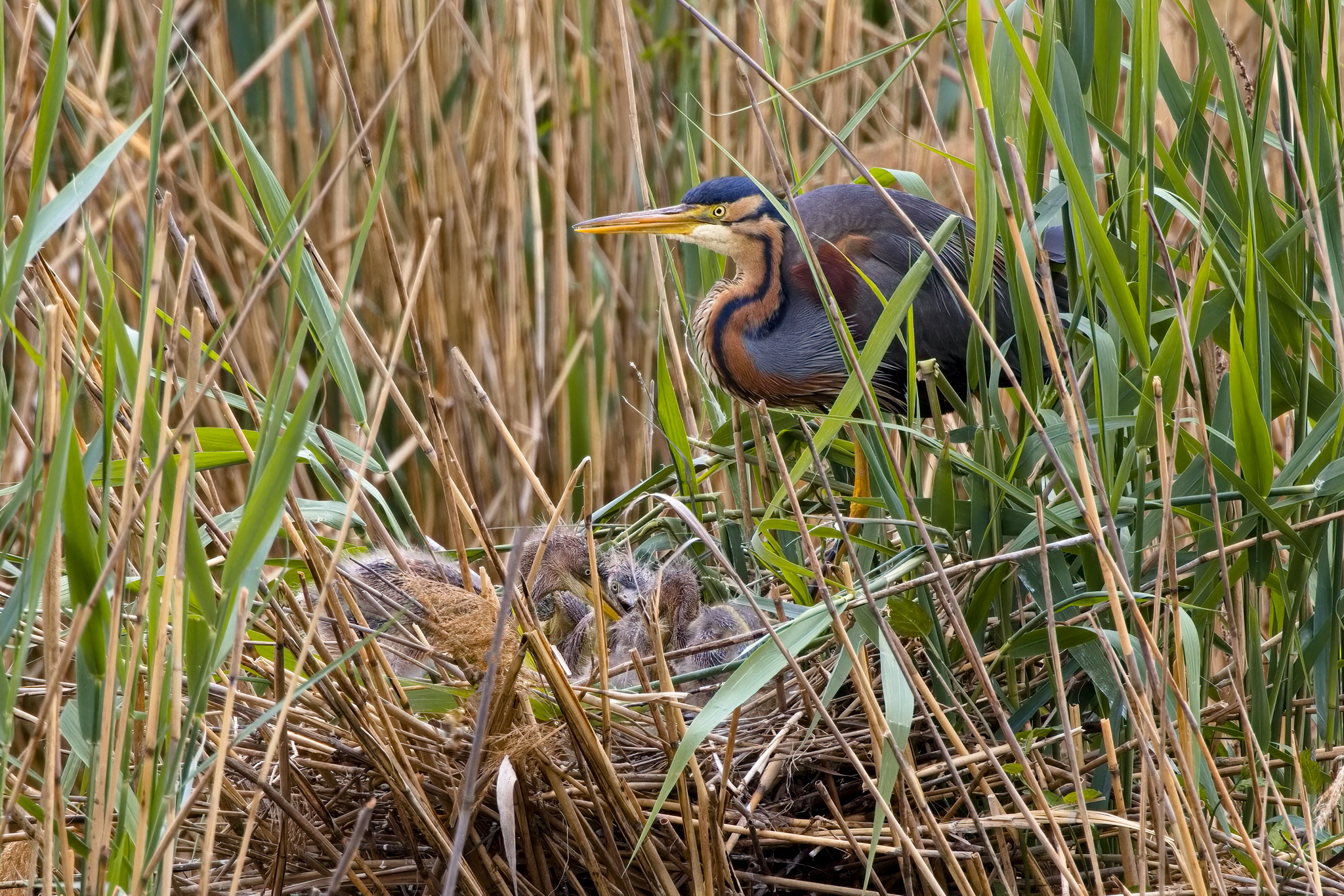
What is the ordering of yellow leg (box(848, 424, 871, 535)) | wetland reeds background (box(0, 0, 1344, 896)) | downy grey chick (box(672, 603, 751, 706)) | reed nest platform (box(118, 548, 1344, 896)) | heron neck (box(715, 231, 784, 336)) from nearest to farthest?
wetland reeds background (box(0, 0, 1344, 896))
reed nest platform (box(118, 548, 1344, 896))
downy grey chick (box(672, 603, 751, 706))
yellow leg (box(848, 424, 871, 535))
heron neck (box(715, 231, 784, 336))

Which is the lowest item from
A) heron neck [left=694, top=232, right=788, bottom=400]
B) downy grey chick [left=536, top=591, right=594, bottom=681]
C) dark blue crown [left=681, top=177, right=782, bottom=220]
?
downy grey chick [left=536, top=591, right=594, bottom=681]

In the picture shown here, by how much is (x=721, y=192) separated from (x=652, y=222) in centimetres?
13

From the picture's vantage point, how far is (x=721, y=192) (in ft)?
6.24

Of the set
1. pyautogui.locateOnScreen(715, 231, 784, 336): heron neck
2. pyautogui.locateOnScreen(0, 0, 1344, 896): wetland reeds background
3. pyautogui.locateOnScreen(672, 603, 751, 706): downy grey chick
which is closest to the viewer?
pyautogui.locateOnScreen(0, 0, 1344, 896): wetland reeds background

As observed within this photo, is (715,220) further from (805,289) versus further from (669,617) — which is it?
(669,617)

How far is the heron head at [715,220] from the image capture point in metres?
1.84

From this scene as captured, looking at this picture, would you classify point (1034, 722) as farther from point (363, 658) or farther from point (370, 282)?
point (370, 282)

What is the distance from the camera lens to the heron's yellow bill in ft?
6.00

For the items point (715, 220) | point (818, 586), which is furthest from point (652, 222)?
point (818, 586)

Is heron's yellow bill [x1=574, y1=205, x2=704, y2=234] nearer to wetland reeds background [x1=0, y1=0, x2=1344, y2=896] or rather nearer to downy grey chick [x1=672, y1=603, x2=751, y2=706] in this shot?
wetland reeds background [x1=0, y1=0, x2=1344, y2=896]

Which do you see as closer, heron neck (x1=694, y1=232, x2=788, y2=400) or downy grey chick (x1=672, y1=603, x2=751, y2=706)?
downy grey chick (x1=672, y1=603, x2=751, y2=706)

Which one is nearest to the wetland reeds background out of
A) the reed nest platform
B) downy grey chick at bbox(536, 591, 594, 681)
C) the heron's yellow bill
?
the reed nest platform

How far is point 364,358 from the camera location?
257 cm

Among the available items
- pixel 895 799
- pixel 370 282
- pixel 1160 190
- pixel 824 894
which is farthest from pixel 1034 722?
pixel 370 282
